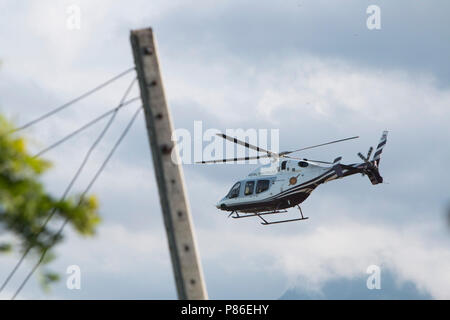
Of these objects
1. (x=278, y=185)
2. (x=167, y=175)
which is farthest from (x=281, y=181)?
(x=167, y=175)

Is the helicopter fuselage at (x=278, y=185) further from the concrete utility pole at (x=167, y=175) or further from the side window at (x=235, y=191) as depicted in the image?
the concrete utility pole at (x=167, y=175)

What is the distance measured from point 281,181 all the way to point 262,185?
121cm

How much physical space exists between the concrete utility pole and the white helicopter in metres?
31.9

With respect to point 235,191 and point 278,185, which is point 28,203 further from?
point 235,191

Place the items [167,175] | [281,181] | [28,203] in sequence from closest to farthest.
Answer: [28,203], [167,175], [281,181]

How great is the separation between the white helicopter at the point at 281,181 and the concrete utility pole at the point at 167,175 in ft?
105

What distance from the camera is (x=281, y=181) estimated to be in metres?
42.3

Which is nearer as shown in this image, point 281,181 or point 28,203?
point 28,203

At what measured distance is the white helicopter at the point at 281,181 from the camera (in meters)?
40.8

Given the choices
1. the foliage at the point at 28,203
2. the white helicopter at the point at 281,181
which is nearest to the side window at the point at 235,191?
the white helicopter at the point at 281,181

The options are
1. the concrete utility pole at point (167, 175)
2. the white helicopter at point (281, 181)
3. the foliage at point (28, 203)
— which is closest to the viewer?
the foliage at point (28, 203)

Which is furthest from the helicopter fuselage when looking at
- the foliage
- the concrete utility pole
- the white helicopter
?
the foliage
